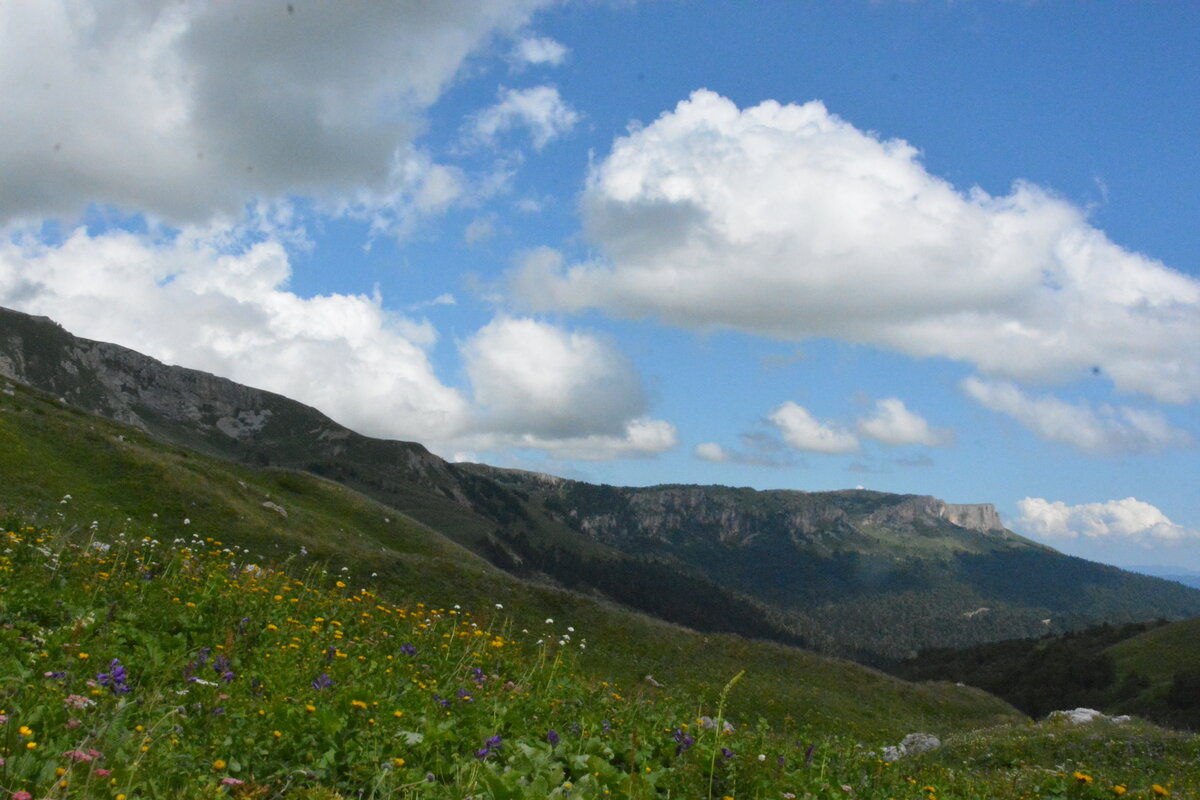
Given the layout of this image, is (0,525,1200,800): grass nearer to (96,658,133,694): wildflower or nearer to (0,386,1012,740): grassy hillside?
(96,658,133,694): wildflower

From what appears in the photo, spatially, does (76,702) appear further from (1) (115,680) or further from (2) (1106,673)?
(2) (1106,673)

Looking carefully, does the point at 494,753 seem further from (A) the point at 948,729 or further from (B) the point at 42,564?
(A) the point at 948,729

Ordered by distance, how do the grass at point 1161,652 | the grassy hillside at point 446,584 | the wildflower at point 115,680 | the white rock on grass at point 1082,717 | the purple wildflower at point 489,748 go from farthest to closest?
the grass at point 1161,652 < the grassy hillside at point 446,584 < the white rock on grass at point 1082,717 < the wildflower at point 115,680 < the purple wildflower at point 489,748

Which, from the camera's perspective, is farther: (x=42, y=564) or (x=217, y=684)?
(x=42, y=564)

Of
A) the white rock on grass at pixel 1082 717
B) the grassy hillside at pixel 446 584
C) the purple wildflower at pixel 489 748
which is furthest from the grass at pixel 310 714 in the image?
the white rock on grass at pixel 1082 717

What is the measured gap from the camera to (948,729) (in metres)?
40.6

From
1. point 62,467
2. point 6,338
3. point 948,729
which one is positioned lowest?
point 948,729

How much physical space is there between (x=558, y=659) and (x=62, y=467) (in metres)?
46.7

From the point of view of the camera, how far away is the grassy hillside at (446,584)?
37656mm

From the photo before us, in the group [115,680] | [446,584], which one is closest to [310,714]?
[115,680]

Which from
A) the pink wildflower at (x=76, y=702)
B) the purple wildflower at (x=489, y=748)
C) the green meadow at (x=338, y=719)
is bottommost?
the green meadow at (x=338, y=719)

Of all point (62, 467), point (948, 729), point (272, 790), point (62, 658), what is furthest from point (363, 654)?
point (62, 467)

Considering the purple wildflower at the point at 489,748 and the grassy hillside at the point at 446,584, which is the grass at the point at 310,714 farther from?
the grassy hillside at the point at 446,584

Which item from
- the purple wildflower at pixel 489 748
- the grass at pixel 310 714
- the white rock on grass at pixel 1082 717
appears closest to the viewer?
the grass at pixel 310 714
